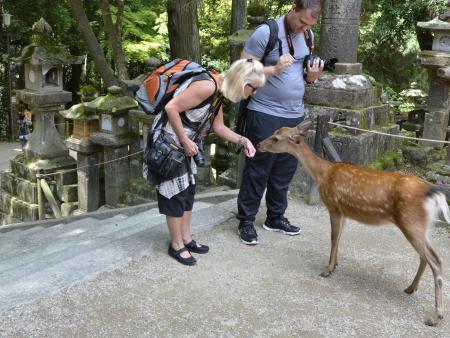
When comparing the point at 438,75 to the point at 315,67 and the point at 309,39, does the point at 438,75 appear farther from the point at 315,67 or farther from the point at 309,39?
the point at 315,67

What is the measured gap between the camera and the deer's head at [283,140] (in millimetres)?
3873

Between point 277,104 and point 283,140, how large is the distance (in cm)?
38

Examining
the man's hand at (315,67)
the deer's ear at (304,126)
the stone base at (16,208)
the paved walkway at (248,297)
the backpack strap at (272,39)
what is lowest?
the stone base at (16,208)

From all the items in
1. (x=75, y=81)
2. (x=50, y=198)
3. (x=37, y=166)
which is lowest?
(x=50, y=198)

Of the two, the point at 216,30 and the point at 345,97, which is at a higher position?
the point at 216,30

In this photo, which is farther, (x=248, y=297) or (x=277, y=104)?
(x=277, y=104)

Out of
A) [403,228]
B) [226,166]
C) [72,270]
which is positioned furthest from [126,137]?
[403,228]

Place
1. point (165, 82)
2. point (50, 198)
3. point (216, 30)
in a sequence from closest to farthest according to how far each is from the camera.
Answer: point (165, 82) → point (50, 198) → point (216, 30)

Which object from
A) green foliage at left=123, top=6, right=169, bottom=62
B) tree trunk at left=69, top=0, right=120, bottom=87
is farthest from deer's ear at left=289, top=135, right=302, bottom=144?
green foliage at left=123, top=6, right=169, bottom=62

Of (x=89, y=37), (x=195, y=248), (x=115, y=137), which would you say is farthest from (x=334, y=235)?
(x=89, y=37)

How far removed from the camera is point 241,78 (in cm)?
339

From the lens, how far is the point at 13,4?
1769 centimetres

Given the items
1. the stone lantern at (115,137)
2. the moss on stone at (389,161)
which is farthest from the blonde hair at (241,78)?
the stone lantern at (115,137)

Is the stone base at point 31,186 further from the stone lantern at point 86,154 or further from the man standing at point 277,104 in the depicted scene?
the man standing at point 277,104
